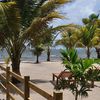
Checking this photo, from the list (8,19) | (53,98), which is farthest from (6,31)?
(53,98)

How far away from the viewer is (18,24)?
15250mm

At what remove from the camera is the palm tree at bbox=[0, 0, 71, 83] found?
15.1m

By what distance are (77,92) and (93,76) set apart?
1.82 feet

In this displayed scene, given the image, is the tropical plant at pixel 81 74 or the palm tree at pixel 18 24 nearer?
the tropical plant at pixel 81 74

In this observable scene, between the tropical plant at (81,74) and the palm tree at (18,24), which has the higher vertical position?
the palm tree at (18,24)

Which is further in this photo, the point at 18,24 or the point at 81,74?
the point at 18,24

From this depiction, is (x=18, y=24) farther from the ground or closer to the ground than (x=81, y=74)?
farther from the ground

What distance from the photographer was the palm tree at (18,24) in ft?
49.4

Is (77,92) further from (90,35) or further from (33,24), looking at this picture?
(90,35)

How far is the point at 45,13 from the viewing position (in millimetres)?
16203

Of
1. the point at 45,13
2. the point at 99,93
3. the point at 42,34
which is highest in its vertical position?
the point at 45,13

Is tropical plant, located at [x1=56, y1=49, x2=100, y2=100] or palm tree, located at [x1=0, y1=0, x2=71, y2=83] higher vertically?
palm tree, located at [x1=0, y1=0, x2=71, y2=83]

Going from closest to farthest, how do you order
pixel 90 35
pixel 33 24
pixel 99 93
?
pixel 99 93 → pixel 33 24 → pixel 90 35

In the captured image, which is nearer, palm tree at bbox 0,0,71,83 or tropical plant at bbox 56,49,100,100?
tropical plant at bbox 56,49,100,100
